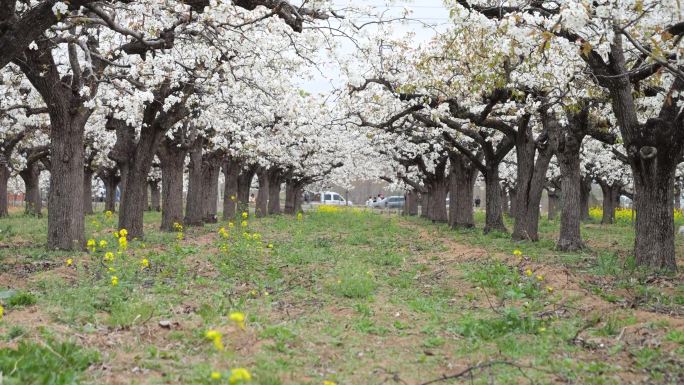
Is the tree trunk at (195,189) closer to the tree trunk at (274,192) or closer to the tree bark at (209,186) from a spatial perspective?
the tree bark at (209,186)

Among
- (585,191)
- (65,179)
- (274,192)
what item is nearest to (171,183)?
(65,179)

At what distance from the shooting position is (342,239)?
19.1 meters

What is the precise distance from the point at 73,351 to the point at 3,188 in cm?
2878

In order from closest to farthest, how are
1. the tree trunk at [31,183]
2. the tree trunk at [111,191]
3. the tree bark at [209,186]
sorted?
the tree bark at [209,186]
the tree trunk at [31,183]
the tree trunk at [111,191]

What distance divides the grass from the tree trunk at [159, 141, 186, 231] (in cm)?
908

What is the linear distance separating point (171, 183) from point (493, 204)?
11.4 metres

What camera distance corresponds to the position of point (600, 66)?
35.0 feet

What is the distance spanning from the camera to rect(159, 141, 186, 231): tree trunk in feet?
69.0

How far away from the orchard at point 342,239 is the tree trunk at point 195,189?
83 mm

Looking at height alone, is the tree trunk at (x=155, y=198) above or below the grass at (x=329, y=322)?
above

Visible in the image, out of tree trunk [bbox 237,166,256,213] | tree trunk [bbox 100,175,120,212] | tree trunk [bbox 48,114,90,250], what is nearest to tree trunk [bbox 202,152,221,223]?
tree trunk [bbox 237,166,256,213]

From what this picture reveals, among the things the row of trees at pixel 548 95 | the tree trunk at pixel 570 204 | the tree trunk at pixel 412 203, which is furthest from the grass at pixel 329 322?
the tree trunk at pixel 412 203

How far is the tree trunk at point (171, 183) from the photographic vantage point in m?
21.0

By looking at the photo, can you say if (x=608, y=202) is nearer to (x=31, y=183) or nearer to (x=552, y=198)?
(x=552, y=198)
